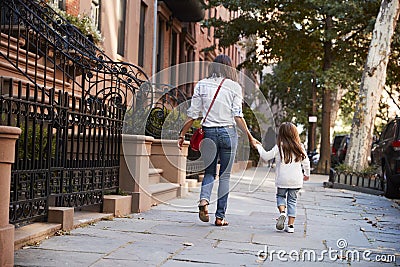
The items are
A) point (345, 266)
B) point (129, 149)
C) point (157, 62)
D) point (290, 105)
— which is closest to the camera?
point (345, 266)

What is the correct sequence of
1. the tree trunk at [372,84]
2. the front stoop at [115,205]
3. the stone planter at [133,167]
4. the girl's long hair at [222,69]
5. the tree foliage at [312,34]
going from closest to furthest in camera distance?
the girl's long hair at [222,69] → the front stoop at [115,205] → the stone planter at [133,167] → the tree trunk at [372,84] → the tree foliage at [312,34]

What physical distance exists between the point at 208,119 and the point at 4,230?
344 cm

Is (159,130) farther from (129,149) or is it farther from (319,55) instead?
(319,55)

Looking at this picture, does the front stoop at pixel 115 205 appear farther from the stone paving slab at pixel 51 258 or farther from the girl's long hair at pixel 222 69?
the stone paving slab at pixel 51 258

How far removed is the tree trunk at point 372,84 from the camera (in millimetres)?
18906

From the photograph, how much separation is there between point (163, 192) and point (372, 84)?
11080 millimetres

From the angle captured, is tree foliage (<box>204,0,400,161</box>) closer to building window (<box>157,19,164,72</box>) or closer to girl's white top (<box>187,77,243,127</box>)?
building window (<box>157,19,164,72</box>)

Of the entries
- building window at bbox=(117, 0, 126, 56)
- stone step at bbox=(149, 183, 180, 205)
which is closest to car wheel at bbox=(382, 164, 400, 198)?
stone step at bbox=(149, 183, 180, 205)

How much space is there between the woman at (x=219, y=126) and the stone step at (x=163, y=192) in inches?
65.8

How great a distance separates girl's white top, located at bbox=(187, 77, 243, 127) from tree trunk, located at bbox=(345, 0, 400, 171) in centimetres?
1205

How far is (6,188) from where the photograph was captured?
4.83m

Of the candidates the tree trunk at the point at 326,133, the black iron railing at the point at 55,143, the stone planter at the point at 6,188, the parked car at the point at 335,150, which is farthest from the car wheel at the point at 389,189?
the parked car at the point at 335,150

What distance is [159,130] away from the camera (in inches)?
428

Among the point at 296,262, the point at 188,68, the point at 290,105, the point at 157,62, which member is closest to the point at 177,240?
the point at 296,262
